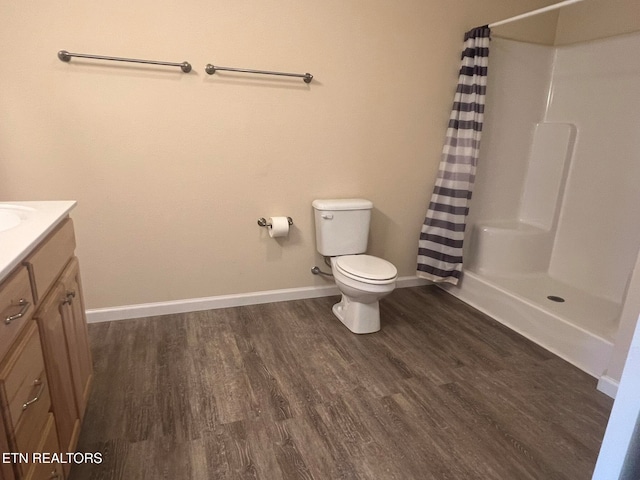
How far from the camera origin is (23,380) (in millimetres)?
956

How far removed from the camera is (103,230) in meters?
2.30

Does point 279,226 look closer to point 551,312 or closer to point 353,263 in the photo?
point 353,263

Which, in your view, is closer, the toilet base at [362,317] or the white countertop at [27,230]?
the white countertop at [27,230]

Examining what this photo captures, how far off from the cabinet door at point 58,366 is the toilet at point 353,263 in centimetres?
145

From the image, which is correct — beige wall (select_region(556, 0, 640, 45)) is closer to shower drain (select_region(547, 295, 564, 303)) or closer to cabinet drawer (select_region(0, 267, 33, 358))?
shower drain (select_region(547, 295, 564, 303))

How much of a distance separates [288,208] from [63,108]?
138 cm

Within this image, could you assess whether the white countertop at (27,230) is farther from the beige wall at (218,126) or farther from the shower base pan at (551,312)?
the shower base pan at (551,312)

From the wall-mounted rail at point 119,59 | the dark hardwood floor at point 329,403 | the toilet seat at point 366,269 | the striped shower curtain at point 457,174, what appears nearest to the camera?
the dark hardwood floor at point 329,403

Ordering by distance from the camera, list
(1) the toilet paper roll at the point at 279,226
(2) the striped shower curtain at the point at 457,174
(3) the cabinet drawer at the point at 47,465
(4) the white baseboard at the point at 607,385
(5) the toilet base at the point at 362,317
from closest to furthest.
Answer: (3) the cabinet drawer at the point at 47,465
(4) the white baseboard at the point at 607,385
(5) the toilet base at the point at 362,317
(1) the toilet paper roll at the point at 279,226
(2) the striped shower curtain at the point at 457,174

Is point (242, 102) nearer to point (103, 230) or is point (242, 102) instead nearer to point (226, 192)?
point (226, 192)

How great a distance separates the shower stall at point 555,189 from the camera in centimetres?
259

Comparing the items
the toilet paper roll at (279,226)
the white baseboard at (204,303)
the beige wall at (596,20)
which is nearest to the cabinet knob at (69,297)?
the white baseboard at (204,303)

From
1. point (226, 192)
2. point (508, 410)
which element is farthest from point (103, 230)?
point (508, 410)

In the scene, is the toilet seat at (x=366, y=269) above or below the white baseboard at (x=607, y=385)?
above
